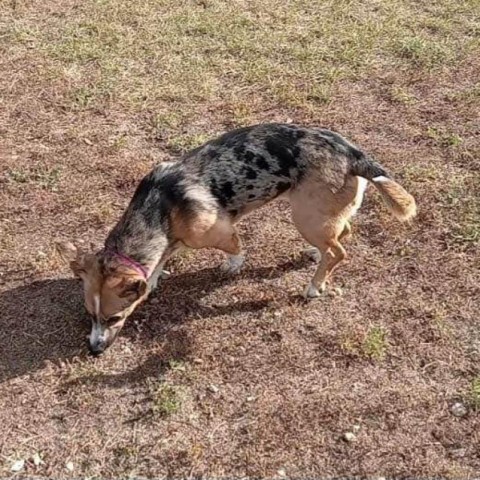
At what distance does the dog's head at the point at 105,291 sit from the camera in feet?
14.3

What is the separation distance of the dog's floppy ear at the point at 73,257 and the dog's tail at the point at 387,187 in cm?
193

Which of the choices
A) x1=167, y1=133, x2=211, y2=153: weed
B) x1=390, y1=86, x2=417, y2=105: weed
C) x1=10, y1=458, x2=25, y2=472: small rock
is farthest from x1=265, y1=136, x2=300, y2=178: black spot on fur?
x1=390, y1=86, x2=417, y2=105: weed

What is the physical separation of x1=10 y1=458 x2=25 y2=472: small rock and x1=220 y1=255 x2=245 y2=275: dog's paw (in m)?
2.05

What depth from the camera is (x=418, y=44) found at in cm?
820

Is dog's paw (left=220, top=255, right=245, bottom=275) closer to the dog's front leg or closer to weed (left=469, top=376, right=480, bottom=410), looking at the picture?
the dog's front leg

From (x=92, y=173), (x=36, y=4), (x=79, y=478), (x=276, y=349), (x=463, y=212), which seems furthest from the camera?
(x=36, y=4)

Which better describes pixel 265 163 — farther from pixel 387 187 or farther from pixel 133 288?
pixel 133 288

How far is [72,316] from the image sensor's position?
502 centimetres

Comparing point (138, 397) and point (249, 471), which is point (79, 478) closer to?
point (138, 397)

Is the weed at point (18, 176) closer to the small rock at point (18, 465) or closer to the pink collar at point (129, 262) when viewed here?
the pink collar at point (129, 262)

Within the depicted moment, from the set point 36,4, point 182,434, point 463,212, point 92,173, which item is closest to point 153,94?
point 92,173

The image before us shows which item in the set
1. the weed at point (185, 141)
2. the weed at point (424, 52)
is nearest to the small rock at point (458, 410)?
the weed at point (185, 141)

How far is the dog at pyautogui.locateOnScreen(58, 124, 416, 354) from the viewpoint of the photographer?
4602 mm

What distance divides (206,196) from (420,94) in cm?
373
